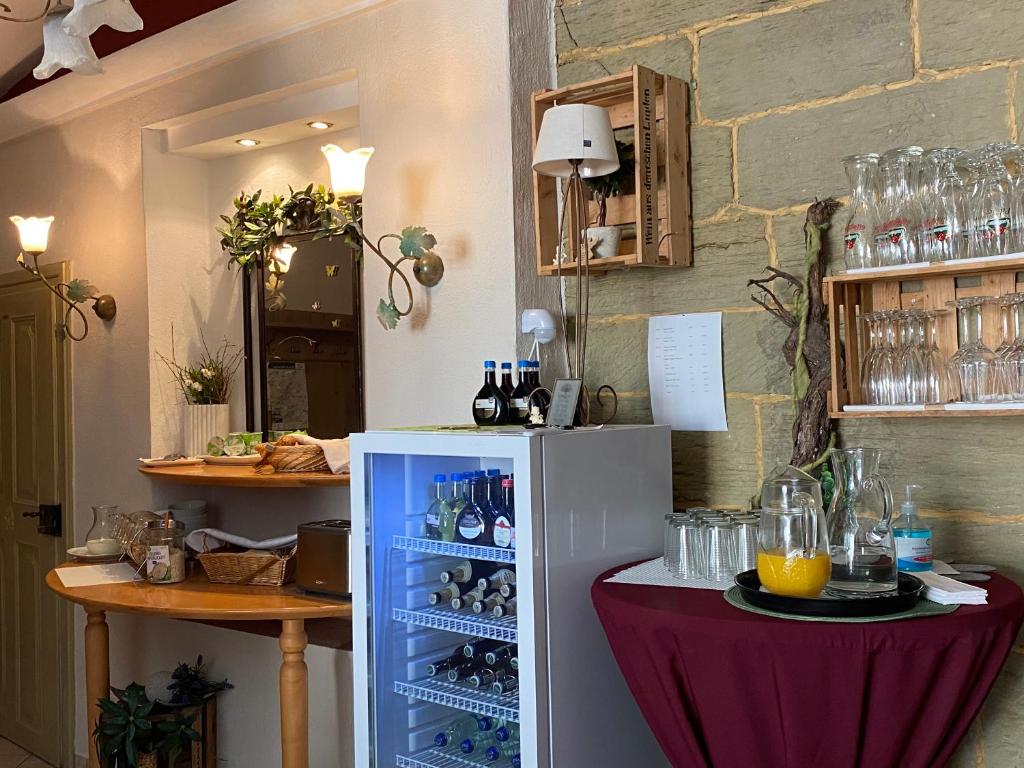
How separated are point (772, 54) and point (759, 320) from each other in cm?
67

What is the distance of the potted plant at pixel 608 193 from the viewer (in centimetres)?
270

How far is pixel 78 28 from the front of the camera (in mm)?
1852

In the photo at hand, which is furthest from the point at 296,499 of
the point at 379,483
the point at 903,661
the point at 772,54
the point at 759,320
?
the point at 903,661

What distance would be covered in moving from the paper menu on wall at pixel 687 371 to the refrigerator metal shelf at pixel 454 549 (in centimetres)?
70

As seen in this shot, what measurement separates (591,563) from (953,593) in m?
0.78

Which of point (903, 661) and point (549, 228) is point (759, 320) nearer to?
point (549, 228)

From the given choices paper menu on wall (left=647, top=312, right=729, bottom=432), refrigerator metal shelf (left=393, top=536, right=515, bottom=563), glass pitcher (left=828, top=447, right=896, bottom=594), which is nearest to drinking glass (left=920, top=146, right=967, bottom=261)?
glass pitcher (left=828, top=447, right=896, bottom=594)

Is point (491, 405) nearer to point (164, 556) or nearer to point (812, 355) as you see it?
point (812, 355)

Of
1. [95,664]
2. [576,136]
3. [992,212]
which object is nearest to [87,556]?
[95,664]

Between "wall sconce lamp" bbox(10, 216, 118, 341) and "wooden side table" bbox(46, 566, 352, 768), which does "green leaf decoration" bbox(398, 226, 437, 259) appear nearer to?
"wooden side table" bbox(46, 566, 352, 768)

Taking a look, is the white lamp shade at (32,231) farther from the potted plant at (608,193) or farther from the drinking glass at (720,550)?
the drinking glass at (720,550)

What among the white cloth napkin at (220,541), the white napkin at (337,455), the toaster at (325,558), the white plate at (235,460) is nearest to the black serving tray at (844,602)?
the toaster at (325,558)

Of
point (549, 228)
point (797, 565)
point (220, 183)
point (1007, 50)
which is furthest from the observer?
point (220, 183)

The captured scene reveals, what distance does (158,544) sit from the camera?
11.6 ft
